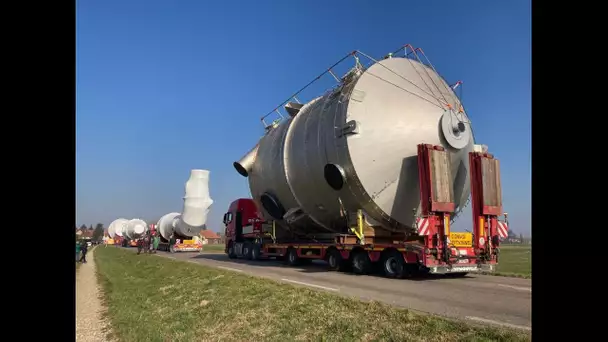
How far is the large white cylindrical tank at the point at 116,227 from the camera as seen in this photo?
74.9 meters

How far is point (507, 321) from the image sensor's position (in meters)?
6.88

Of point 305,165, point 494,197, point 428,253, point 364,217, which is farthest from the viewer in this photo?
point 305,165

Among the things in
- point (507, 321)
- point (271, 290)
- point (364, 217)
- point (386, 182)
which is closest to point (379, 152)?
point (386, 182)

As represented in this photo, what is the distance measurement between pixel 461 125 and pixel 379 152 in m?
2.70

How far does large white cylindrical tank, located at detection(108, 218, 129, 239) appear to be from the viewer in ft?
246

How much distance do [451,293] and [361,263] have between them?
189 inches

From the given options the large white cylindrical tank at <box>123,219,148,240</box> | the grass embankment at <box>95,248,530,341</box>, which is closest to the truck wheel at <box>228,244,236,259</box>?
the grass embankment at <box>95,248,530,341</box>

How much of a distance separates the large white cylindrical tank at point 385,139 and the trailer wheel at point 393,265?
3.23 ft

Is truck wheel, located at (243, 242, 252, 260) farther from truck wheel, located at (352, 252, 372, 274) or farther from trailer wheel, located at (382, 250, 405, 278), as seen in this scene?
trailer wheel, located at (382, 250, 405, 278)

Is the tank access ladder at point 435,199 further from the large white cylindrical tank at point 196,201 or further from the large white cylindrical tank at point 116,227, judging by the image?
the large white cylindrical tank at point 116,227

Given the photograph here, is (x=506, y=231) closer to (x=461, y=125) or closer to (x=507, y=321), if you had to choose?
(x=461, y=125)

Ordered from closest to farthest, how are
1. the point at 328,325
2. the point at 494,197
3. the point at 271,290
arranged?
1. the point at 328,325
2. the point at 271,290
3. the point at 494,197

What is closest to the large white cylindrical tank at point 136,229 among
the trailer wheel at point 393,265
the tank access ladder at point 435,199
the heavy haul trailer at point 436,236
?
the heavy haul trailer at point 436,236
